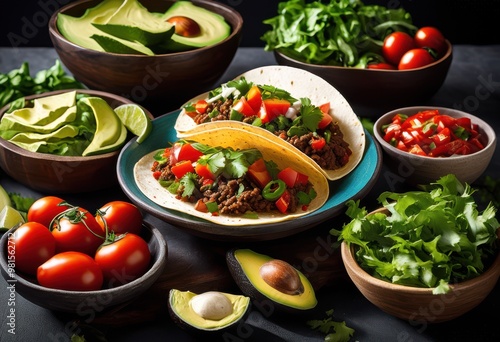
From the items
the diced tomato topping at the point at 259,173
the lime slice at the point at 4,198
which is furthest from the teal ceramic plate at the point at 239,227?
the lime slice at the point at 4,198

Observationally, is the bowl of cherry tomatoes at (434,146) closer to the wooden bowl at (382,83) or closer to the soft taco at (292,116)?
the soft taco at (292,116)

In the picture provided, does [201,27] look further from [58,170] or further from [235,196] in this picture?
[235,196]

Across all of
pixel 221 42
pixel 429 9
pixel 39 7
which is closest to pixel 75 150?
pixel 221 42

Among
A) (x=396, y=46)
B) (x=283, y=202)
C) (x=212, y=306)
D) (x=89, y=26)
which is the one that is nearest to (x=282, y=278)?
(x=212, y=306)

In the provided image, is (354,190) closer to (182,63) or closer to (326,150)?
(326,150)

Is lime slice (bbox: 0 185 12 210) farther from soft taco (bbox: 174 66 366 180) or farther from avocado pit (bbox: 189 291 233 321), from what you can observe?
avocado pit (bbox: 189 291 233 321)

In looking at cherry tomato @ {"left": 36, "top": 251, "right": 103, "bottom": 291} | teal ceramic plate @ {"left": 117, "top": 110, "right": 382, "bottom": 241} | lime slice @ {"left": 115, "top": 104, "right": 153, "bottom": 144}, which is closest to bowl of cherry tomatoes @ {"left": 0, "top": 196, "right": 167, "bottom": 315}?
cherry tomato @ {"left": 36, "top": 251, "right": 103, "bottom": 291}
